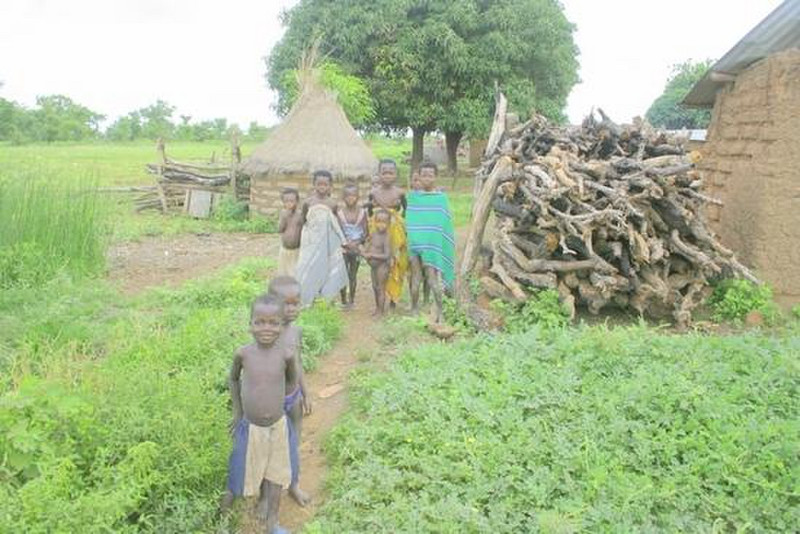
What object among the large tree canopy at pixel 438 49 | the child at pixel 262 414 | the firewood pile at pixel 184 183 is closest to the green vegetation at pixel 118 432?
the child at pixel 262 414

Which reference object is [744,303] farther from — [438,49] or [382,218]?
[438,49]

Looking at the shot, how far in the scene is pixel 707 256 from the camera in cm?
610

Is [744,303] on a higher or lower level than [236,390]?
higher

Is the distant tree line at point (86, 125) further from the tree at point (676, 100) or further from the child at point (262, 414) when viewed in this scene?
the child at point (262, 414)

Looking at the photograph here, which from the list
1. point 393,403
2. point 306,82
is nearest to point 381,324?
point 393,403

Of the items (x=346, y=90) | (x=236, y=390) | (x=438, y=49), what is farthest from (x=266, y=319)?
(x=438, y=49)

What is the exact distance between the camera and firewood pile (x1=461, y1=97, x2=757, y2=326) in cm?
584

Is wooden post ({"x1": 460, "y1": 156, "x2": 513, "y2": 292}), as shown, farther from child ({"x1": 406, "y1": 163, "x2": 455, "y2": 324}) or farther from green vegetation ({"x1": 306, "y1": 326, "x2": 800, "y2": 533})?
green vegetation ({"x1": 306, "y1": 326, "x2": 800, "y2": 533})

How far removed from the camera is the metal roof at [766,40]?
657 cm

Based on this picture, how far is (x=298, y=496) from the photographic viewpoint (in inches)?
133

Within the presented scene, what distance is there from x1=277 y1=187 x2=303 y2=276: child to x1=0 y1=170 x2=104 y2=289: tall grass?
8.71ft

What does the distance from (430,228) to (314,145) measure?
25.3ft

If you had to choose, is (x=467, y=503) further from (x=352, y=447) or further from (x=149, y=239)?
(x=149, y=239)

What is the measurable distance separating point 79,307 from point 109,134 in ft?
145
